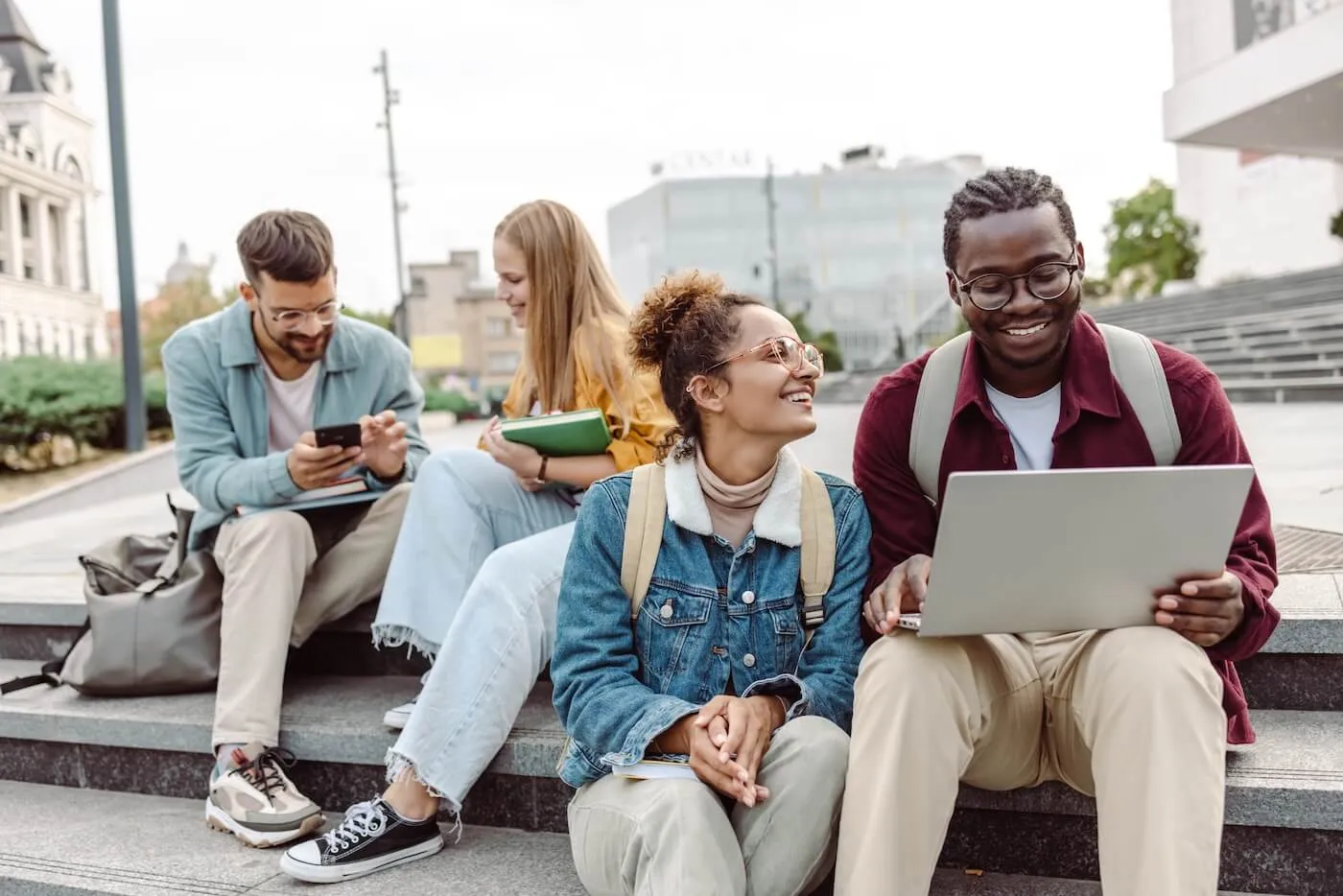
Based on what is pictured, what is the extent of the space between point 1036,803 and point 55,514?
7504 mm

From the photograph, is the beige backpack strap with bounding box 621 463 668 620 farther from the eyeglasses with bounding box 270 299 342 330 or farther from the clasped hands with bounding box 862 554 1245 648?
the eyeglasses with bounding box 270 299 342 330

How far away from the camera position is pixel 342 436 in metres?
3.12

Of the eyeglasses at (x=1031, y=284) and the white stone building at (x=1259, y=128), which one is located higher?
the white stone building at (x=1259, y=128)

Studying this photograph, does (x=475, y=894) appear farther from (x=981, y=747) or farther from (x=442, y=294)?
(x=442, y=294)

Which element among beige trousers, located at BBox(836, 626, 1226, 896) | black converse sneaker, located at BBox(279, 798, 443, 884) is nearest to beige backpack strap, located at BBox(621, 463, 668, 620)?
beige trousers, located at BBox(836, 626, 1226, 896)

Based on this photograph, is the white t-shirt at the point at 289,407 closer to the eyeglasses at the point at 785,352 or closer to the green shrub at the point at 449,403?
the eyeglasses at the point at 785,352

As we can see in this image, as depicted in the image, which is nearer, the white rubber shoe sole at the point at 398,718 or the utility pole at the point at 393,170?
the white rubber shoe sole at the point at 398,718

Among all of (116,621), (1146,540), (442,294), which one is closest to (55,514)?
(116,621)

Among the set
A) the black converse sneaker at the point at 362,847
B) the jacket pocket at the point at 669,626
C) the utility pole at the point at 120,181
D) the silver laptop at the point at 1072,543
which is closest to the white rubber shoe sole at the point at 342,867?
the black converse sneaker at the point at 362,847

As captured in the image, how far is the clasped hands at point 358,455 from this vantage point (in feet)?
10.1

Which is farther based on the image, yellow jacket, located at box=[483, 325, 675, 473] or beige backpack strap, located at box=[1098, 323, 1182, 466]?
yellow jacket, located at box=[483, 325, 675, 473]

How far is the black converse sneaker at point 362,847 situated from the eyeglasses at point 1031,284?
1675 mm

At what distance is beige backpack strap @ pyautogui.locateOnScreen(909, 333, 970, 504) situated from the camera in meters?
2.26

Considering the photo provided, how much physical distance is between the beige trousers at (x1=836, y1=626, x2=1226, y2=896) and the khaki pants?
130mm
